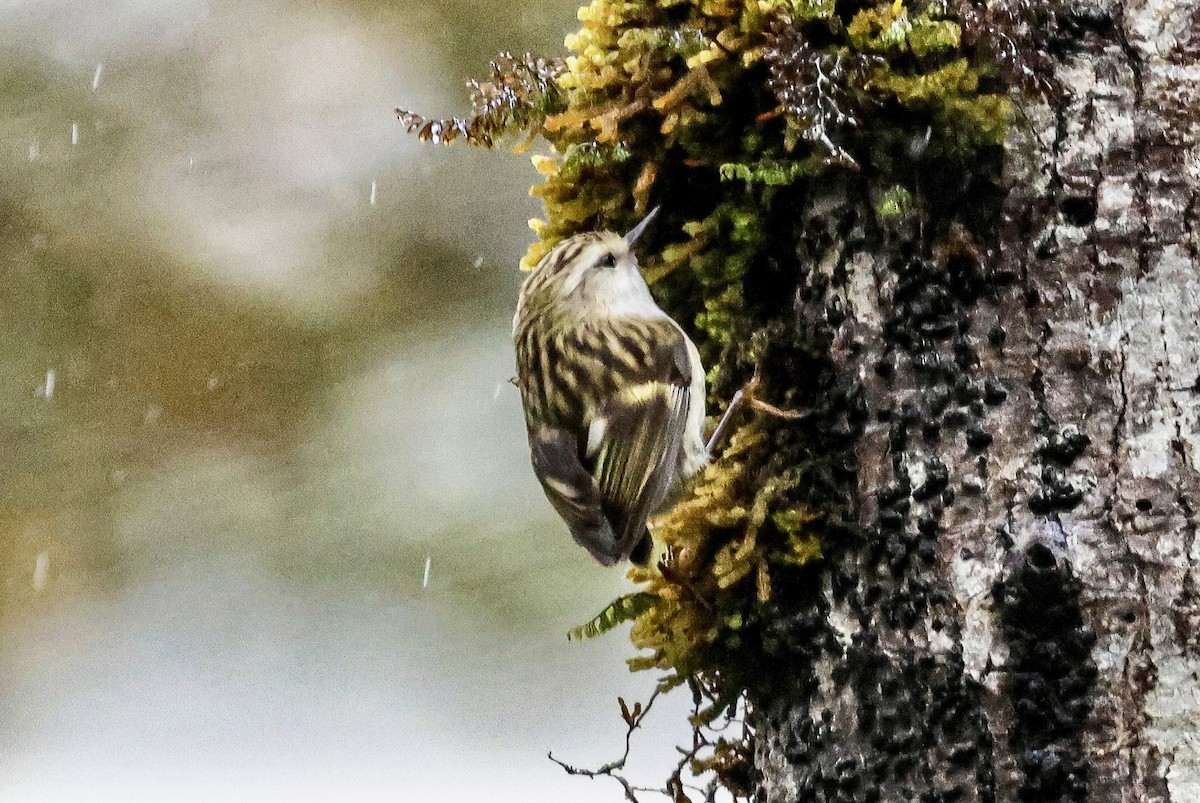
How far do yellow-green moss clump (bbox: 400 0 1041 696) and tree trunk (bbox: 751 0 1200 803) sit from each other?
0.42ft

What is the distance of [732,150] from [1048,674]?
1084 mm

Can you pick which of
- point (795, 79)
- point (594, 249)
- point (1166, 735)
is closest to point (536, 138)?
point (594, 249)

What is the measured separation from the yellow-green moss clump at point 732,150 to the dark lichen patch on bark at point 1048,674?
36cm

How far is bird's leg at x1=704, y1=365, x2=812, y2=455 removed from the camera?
1978mm

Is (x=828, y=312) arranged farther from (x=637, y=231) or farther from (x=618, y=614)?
(x=618, y=614)

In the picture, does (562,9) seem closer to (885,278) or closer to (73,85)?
(73,85)

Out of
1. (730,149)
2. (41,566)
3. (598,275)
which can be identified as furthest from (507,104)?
(41,566)

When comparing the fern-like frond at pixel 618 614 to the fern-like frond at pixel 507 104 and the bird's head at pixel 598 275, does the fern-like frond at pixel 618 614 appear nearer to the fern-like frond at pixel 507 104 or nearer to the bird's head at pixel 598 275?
the bird's head at pixel 598 275

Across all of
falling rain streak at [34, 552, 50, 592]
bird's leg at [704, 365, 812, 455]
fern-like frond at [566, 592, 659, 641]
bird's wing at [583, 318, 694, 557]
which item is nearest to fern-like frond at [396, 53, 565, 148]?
bird's wing at [583, 318, 694, 557]

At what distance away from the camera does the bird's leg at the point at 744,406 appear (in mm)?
1978

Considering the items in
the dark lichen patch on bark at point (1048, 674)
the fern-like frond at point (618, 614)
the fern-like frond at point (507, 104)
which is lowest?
the dark lichen patch on bark at point (1048, 674)

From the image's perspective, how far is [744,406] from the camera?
2.11m

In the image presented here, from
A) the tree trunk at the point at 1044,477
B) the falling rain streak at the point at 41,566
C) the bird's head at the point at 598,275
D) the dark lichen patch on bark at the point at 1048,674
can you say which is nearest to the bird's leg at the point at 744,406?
the tree trunk at the point at 1044,477

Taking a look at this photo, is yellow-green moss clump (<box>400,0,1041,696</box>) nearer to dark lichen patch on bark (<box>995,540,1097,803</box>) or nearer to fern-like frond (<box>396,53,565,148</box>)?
fern-like frond (<box>396,53,565,148</box>)
